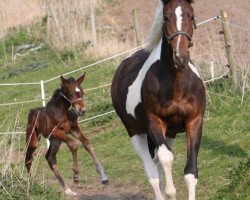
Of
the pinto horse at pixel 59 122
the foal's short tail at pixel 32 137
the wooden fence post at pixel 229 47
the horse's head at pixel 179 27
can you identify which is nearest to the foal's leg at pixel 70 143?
the pinto horse at pixel 59 122

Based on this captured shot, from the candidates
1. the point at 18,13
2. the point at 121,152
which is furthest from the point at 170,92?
the point at 18,13

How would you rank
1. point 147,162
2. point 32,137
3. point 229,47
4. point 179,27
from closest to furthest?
point 179,27 < point 147,162 < point 32,137 < point 229,47

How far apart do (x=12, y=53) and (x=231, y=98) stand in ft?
42.8

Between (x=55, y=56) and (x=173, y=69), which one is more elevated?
(x=173, y=69)

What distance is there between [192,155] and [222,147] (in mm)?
3614

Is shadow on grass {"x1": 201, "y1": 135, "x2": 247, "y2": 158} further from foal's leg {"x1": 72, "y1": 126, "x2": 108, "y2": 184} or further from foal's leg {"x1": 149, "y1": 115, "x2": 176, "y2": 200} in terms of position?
foal's leg {"x1": 149, "y1": 115, "x2": 176, "y2": 200}

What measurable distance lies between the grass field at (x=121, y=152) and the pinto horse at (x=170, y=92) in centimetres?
82

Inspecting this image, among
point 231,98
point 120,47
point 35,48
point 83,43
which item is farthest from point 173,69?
point 35,48

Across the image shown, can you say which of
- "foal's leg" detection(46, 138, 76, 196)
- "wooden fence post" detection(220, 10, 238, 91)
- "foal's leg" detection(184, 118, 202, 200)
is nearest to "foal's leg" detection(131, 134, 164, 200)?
→ "foal's leg" detection(184, 118, 202, 200)

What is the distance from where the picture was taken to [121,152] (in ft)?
38.6

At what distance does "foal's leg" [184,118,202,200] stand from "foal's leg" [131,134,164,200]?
2.84ft

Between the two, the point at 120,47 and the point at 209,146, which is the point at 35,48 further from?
Result: the point at 209,146

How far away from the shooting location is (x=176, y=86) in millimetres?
6727

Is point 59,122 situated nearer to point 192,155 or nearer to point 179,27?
point 192,155
